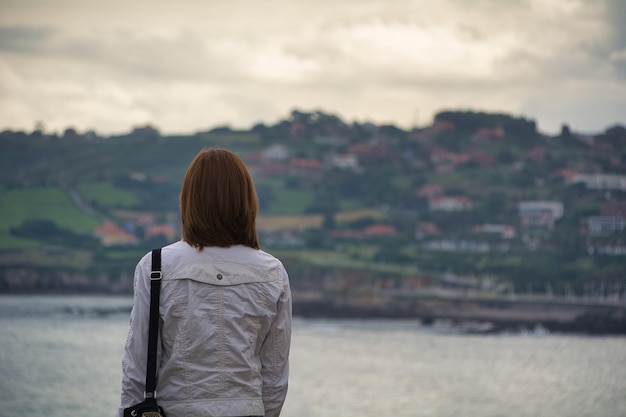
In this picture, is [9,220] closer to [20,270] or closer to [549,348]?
[20,270]

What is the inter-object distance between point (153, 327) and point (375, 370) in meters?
32.4

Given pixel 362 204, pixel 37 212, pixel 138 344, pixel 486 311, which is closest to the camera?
pixel 138 344

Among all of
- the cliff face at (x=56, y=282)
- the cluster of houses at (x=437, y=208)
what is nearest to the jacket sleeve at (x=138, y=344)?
the cliff face at (x=56, y=282)

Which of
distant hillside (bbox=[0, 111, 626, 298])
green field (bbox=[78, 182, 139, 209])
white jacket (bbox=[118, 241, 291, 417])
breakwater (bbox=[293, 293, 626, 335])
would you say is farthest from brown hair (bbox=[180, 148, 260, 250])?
green field (bbox=[78, 182, 139, 209])

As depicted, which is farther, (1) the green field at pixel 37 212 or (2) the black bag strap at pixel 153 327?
(1) the green field at pixel 37 212

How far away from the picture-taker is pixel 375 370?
111 feet

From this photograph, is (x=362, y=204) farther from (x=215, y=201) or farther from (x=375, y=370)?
(x=215, y=201)

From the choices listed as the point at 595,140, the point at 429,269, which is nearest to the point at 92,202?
the point at 429,269

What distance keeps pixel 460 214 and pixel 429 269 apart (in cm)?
1410

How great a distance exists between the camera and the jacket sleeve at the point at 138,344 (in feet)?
5.55

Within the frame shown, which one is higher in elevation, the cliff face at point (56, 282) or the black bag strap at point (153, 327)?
the black bag strap at point (153, 327)

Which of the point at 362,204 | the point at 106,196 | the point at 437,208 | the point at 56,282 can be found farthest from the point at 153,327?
the point at 362,204

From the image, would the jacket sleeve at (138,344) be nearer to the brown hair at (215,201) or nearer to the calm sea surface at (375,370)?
the brown hair at (215,201)

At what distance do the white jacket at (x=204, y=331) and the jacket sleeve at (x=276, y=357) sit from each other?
0.8 inches
